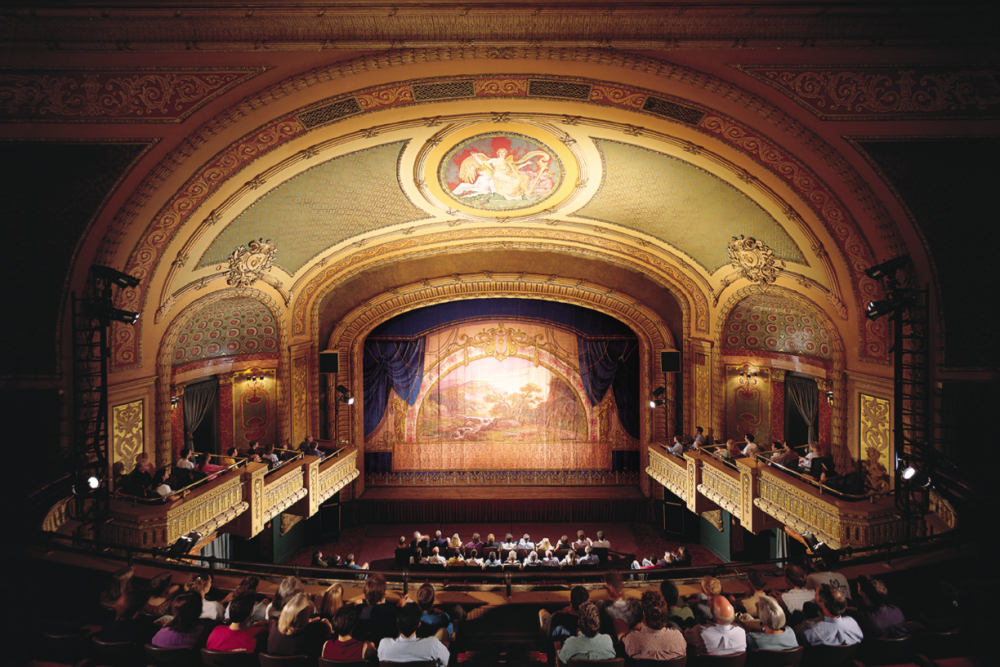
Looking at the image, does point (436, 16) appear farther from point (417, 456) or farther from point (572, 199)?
point (417, 456)

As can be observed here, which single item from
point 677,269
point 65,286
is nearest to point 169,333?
point 65,286

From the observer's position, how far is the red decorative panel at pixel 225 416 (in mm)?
12291

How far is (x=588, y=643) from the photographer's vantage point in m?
3.68

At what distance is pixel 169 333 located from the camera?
32.1ft

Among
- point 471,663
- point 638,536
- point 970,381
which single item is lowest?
point 638,536

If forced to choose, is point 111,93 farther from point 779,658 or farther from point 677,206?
point 677,206

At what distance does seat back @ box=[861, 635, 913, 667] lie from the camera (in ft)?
12.5

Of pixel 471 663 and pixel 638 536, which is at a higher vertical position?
pixel 471 663

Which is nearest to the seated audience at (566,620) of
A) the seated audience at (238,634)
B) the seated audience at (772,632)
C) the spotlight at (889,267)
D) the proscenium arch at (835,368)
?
the seated audience at (772,632)

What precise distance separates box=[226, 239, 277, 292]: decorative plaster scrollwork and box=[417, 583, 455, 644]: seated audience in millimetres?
8130

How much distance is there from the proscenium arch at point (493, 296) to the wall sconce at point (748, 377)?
2.15 metres

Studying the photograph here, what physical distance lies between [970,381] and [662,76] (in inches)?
235

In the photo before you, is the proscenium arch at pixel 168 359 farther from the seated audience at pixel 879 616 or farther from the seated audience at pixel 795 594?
the seated audience at pixel 879 616

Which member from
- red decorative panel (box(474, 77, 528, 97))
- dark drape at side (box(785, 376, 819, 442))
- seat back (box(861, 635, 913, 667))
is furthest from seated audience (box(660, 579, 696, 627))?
dark drape at side (box(785, 376, 819, 442))
